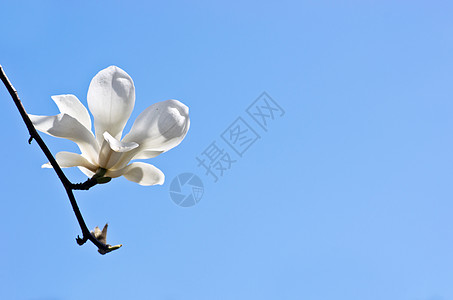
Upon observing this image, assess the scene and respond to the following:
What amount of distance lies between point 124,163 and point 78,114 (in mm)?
100

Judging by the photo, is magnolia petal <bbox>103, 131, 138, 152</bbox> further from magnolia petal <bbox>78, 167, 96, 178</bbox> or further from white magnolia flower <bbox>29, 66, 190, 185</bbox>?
magnolia petal <bbox>78, 167, 96, 178</bbox>

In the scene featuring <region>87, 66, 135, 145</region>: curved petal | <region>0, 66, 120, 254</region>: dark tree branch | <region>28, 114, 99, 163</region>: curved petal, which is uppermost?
<region>87, 66, 135, 145</region>: curved petal

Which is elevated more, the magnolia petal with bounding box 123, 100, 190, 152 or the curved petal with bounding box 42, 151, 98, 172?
the magnolia petal with bounding box 123, 100, 190, 152

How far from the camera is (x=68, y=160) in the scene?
77 centimetres

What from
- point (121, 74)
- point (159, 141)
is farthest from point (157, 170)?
point (121, 74)

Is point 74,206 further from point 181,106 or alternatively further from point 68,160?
point 181,106

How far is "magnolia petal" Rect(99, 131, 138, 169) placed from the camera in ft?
2.35

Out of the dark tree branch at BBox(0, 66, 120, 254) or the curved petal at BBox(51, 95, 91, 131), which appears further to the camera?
the curved petal at BBox(51, 95, 91, 131)

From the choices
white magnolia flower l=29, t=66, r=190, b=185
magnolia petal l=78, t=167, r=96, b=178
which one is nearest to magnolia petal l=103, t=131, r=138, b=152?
white magnolia flower l=29, t=66, r=190, b=185

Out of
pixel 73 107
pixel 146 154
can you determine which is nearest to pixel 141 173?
pixel 146 154

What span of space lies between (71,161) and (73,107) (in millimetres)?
82

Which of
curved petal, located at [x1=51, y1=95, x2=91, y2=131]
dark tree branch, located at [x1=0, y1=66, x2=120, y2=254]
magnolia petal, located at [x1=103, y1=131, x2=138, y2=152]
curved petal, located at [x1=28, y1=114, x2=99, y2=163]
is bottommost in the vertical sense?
dark tree branch, located at [x1=0, y1=66, x2=120, y2=254]

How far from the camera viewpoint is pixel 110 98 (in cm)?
75

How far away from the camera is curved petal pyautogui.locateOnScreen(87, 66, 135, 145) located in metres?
0.74
